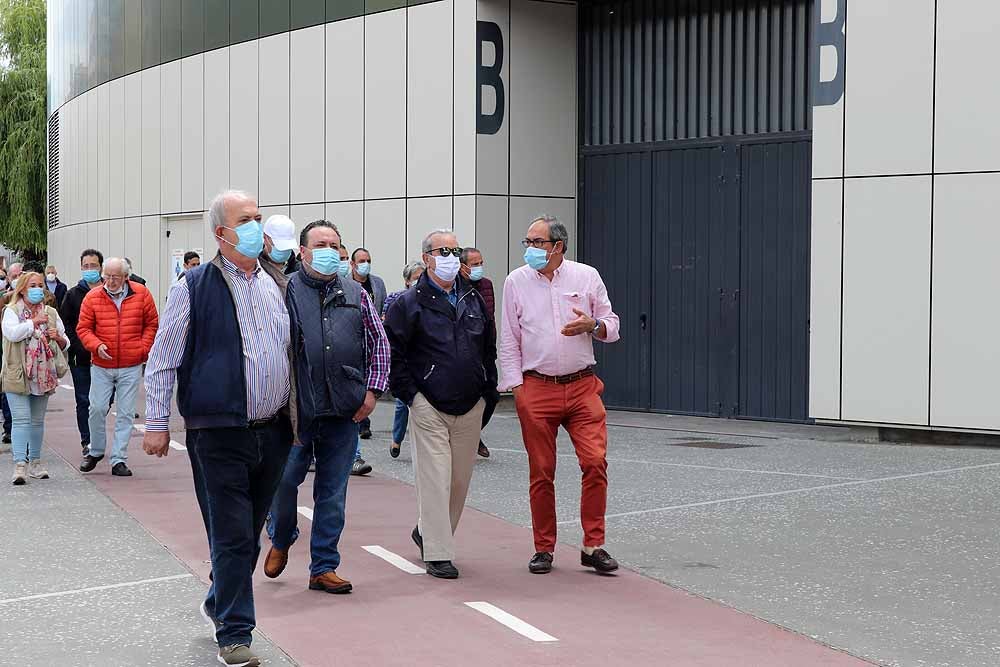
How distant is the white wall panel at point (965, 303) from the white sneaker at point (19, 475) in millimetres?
8668

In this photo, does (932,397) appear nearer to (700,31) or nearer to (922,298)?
(922,298)

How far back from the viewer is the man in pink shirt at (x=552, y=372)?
8.15m

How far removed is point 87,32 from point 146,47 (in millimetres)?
5751

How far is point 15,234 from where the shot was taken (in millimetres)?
45750

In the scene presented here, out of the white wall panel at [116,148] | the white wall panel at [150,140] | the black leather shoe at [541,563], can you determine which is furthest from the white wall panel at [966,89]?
the white wall panel at [116,148]

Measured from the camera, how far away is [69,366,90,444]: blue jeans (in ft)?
43.9

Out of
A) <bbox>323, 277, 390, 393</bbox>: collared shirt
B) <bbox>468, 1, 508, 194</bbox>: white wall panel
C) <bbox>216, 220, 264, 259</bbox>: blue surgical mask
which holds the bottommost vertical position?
<bbox>323, 277, 390, 393</bbox>: collared shirt

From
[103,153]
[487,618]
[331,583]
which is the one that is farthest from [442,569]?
[103,153]

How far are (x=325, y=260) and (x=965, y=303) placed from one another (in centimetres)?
857

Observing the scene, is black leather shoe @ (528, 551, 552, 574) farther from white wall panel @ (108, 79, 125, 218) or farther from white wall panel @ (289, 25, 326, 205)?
white wall panel @ (108, 79, 125, 218)

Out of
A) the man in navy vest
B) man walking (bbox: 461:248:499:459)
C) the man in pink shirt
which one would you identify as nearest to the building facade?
man walking (bbox: 461:248:499:459)

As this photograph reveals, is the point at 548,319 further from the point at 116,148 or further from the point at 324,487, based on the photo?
the point at 116,148

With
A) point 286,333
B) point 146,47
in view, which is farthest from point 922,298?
point 146,47

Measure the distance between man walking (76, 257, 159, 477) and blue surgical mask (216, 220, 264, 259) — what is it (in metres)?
6.34
